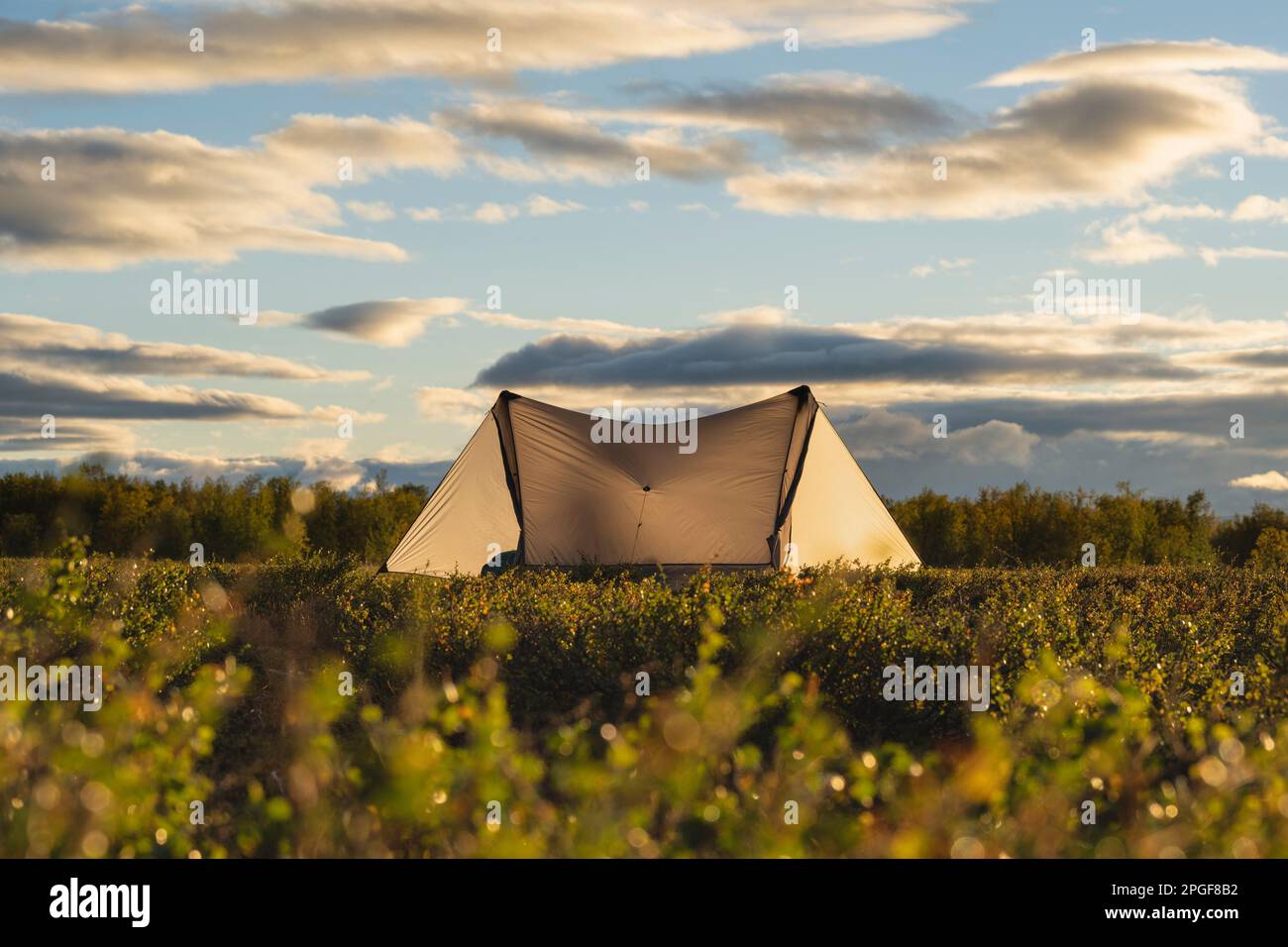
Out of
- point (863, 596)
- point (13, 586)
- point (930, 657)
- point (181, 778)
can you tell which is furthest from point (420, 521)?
point (181, 778)

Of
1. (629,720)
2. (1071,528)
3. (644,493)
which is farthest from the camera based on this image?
(1071,528)

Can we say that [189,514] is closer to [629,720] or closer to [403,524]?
[403,524]

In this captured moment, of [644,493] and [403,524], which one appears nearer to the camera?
[644,493]

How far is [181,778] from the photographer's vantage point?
5234mm

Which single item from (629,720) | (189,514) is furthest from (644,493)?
(189,514)

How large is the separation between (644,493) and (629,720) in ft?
31.7

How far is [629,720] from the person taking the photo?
7980mm

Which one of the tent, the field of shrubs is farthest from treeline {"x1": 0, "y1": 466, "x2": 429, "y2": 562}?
the field of shrubs

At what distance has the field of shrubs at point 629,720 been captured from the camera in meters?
4.46

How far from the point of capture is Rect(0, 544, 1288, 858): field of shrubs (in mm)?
4457

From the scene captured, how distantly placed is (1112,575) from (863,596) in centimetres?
782

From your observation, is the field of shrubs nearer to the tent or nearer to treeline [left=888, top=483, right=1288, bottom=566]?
the tent

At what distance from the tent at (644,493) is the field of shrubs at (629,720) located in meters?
2.73
